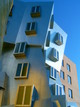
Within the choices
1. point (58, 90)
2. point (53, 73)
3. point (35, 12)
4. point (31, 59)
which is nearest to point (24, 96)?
point (31, 59)

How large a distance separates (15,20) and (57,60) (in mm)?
6254

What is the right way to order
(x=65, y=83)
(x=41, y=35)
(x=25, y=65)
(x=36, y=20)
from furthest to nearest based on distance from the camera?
(x=65, y=83) → (x=36, y=20) → (x=41, y=35) → (x=25, y=65)

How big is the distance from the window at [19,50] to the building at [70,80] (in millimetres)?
13625

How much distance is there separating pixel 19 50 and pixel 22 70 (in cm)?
202

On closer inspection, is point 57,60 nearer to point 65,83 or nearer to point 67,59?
point 65,83

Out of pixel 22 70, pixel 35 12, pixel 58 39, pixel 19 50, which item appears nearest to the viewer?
pixel 22 70

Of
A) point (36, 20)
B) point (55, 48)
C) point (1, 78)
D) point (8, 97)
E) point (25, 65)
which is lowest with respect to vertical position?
point (8, 97)

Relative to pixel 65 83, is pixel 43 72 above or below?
below

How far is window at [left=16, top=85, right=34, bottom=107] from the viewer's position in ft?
41.1

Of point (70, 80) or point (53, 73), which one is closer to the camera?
point (53, 73)

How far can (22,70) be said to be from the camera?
1505cm

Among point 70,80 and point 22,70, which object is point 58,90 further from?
point 70,80

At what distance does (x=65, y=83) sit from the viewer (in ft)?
92.4

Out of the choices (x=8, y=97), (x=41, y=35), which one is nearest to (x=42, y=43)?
(x=41, y=35)
